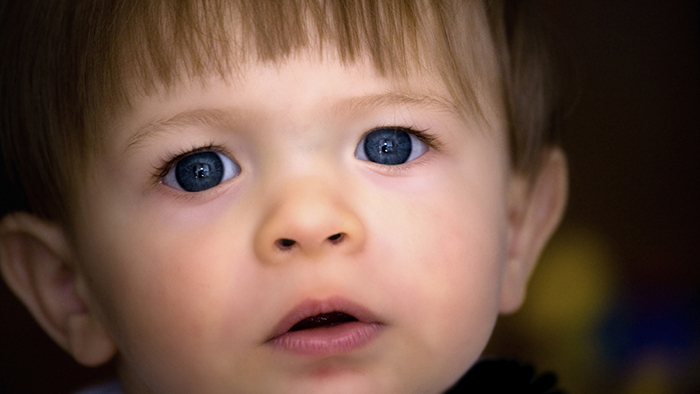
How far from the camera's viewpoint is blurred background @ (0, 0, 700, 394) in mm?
1549

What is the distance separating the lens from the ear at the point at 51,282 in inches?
39.8

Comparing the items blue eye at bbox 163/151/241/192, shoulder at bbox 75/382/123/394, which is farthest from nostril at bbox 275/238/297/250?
shoulder at bbox 75/382/123/394

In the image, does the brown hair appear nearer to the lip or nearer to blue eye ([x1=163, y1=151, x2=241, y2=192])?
blue eye ([x1=163, y1=151, x2=241, y2=192])

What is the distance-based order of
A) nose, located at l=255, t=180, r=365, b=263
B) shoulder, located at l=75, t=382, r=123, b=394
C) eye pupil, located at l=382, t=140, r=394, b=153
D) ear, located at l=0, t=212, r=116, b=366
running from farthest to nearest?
shoulder, located at l=75, t=382, r=123, b=394
ear, located at l=0, t=212, r=116, b=366
eye pupil, located at l=382, t=140, r=394, b=153
nose, located at l=255, t=180, r=365, b=263

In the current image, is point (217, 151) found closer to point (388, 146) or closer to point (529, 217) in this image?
point (388, 146)

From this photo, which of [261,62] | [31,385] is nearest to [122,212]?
[261,62]

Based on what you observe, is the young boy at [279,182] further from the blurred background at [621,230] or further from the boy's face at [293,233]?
the blurred background at [621,230]

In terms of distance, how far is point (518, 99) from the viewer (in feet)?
3.55

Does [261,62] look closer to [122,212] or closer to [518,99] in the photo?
[122,212]

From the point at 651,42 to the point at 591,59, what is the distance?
Answer: 0.12 metres

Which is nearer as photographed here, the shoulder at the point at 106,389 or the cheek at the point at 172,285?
the cheek at the point at 172,285

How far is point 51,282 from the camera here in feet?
3.36

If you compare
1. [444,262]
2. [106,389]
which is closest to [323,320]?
Answer: [444,262]

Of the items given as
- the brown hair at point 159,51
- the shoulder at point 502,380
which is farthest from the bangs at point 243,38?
the shoulder at point 502,380
